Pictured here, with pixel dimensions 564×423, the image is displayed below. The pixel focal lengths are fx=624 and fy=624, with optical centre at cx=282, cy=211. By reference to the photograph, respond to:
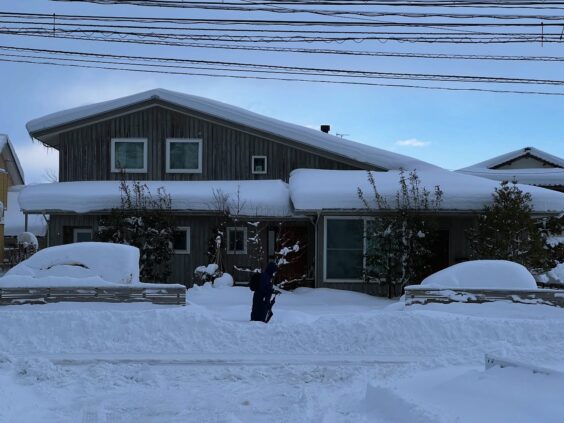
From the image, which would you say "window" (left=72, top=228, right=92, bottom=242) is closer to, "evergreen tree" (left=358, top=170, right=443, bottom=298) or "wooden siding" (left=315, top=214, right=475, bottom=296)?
"wooden siding" (left=315, top=214, right=475, bottom=296)

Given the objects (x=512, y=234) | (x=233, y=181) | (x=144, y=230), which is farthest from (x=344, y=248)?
(x=144, y=230)

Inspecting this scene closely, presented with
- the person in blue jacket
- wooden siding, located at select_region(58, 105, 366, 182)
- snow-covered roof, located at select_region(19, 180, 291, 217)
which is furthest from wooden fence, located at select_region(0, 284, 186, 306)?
wooden siding, located at select_region(58, 105, 366, 182)

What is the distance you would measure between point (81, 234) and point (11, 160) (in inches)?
911

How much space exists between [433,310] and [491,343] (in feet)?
8.38

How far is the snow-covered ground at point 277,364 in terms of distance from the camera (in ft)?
22.1

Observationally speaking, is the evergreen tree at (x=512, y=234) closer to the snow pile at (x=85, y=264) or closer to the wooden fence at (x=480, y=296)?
the wooden fence at (x=480, y=296)

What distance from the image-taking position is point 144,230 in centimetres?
1861

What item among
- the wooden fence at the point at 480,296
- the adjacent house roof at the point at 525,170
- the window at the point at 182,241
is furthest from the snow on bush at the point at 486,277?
the adjacent house roof at the point at 525,170

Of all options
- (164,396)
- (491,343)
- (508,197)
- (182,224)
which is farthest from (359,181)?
(164,396)

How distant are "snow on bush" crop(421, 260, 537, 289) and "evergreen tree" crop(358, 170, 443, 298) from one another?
246 centimetres

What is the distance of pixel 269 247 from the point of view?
20.7 metres

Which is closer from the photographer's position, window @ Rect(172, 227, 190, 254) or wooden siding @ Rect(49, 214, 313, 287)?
wooden siding @ Rect(49, 214, 313, 287)

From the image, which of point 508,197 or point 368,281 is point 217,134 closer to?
point 368,281

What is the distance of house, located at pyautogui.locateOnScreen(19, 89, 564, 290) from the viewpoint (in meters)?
18.2
